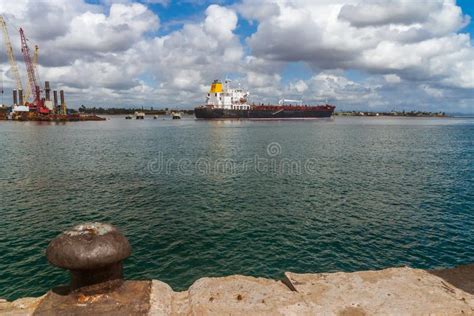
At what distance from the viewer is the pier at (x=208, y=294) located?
16.6 feet

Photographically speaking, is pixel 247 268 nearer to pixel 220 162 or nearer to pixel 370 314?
pixel 370 314

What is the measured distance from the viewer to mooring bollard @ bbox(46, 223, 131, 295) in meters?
5.07

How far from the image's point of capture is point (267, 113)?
457 ft

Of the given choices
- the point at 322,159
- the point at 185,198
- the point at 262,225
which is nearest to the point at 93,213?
the point at 185,198

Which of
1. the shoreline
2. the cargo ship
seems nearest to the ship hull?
the cargo ship

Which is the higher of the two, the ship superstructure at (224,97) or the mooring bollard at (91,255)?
the ship superstructure at (224,97)

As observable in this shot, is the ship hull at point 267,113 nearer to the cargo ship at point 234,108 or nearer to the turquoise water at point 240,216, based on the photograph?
the cargo ship at point 234,108

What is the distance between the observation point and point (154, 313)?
16.4 feet

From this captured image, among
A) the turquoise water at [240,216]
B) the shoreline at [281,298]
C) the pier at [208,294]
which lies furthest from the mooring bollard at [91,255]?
the turquoise water at [240,216]

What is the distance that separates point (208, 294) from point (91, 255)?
2.07 metres

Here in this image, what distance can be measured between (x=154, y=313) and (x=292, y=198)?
53.8ft

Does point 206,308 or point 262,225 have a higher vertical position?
point 206,308

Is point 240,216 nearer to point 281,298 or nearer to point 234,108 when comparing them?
point 281,298

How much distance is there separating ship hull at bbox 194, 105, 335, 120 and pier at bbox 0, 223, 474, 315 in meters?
124
